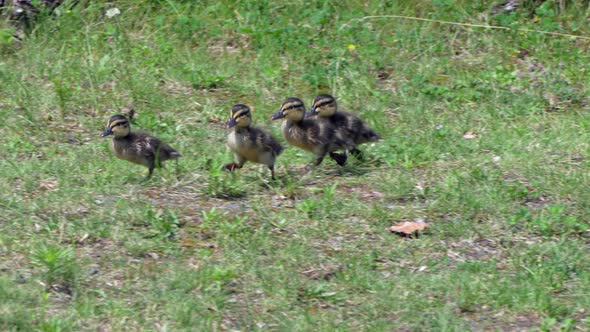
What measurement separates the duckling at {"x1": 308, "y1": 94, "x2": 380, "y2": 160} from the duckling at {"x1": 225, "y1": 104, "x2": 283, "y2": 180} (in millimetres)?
601

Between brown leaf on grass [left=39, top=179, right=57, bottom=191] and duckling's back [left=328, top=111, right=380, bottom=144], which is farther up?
duckling's back [left=328, top=111, right=380, bottom=144]

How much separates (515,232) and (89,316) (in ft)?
9.77

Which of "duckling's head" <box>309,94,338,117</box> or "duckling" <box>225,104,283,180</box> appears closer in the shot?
"duckling" <box>225,104,283,180</box>

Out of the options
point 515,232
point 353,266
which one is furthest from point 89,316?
point 515,232

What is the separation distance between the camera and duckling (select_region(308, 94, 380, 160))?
868 centimetres

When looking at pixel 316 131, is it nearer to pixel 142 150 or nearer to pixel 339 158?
pixel 339 158

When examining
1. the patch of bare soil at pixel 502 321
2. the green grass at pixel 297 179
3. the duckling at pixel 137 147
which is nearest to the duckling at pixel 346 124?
the green grass at pixel 297 179

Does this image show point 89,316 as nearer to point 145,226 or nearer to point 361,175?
point 145,226

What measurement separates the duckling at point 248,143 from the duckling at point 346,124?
1.97ft

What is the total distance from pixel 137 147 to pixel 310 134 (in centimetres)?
137

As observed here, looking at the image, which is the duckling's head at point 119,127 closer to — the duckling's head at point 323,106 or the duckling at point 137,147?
the duckling at point 137,147

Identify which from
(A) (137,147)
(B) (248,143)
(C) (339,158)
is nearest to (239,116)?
(B) (248,143)

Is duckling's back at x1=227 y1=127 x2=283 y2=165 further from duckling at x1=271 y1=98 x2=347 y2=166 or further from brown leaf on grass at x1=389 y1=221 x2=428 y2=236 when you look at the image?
brown leaf on grass at x1=389 y1=221 x2=428 y2=236

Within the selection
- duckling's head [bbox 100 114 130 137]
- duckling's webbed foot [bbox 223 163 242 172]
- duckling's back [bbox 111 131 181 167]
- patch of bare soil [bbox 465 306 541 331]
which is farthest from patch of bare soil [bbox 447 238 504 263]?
duckling's head [bbox 100 114 130 137]
